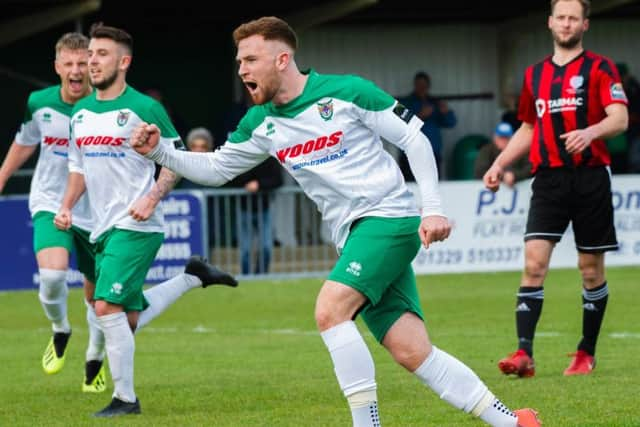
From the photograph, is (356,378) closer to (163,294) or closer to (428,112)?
(163,294)

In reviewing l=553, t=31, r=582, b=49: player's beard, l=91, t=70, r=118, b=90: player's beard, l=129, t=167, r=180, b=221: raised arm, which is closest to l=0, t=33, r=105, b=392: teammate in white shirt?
l=91, t=70, r=118, b=90: player's beard

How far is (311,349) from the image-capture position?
1253cm

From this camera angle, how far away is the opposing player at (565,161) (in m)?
10.0

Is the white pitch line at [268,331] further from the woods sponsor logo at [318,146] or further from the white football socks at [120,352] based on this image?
the woods sponsor logo at [318,146]

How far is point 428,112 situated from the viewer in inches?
907

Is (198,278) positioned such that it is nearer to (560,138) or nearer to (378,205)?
(560,138)

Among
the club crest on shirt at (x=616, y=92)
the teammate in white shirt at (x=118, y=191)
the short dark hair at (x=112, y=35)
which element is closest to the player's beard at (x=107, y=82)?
the teammate in white shirt at (x=118, y=191)

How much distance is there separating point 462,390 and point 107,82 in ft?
11.3

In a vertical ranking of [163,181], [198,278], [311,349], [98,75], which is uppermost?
[98,75]

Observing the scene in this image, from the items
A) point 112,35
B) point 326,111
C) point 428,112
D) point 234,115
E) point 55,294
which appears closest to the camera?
point 326,111

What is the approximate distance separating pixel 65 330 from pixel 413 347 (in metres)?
4.74

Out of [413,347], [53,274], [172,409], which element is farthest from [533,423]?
[53,274]

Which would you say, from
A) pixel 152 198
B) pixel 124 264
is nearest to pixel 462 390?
pixel 152 198

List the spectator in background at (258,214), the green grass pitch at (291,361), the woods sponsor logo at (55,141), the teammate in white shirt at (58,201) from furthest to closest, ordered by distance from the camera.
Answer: the spectator in background at (258,214) → the woods sponsor logo at (55,141) → the teammate in white shirt at (58,201) → the green grass pitch at (291,361)
